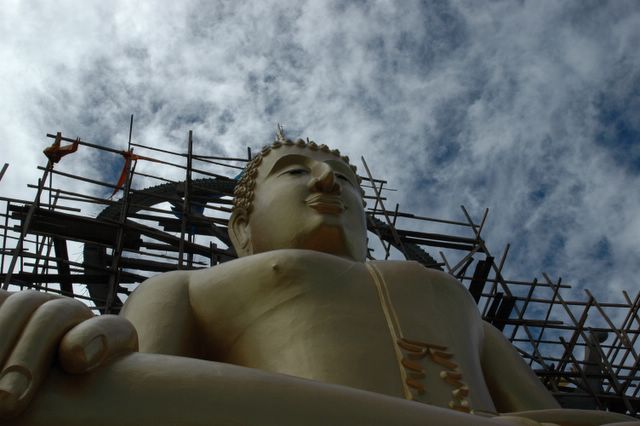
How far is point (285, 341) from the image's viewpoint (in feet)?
10.9

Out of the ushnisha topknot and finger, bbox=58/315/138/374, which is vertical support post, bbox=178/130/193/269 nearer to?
the ushnisha topknot

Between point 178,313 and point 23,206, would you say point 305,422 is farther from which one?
point 23,206

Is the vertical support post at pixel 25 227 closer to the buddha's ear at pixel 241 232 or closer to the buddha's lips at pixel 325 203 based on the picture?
the buddha's ear at pixel 241 232

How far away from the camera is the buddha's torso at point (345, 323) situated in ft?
10.4

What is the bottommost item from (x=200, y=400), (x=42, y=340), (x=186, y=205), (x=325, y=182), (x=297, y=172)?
(x=200, y=400)

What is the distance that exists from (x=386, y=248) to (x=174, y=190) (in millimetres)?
2665

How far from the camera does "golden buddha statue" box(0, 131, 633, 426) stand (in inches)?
77.2

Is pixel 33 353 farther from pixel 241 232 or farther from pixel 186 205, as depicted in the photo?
pixel 186 205

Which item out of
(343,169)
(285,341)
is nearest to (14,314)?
(285,341)

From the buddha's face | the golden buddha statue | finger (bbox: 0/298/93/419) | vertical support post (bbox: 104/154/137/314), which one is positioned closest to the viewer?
finger (bbox: 0/298/93/419)

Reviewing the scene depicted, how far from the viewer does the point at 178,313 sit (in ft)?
11.7

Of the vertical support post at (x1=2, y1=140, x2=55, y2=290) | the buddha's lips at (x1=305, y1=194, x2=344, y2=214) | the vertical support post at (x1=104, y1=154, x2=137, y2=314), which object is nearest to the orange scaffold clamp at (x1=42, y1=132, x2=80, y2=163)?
the vertical support post at (x1=2, y1=140, x2=55, y2=290)

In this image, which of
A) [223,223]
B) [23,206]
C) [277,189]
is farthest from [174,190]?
[277,189]

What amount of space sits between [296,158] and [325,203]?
394 millimetres
